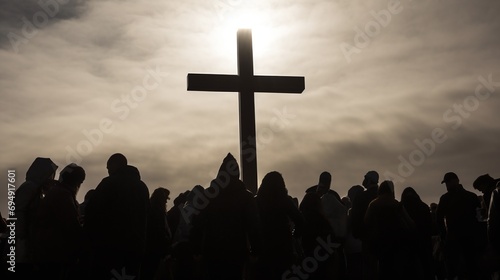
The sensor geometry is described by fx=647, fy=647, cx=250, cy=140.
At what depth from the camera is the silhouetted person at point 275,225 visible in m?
7.62

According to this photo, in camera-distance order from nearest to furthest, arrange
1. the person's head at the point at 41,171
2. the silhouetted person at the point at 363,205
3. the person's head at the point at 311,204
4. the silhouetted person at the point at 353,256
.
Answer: the person's head at the point at 41,171
the person's head at the point at 311,204
the silhouetted person at the point at 363,205
the silhouetted person at the point at 353,256

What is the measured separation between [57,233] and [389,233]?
4.05 m

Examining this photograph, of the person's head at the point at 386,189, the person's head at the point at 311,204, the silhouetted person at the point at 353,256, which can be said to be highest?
the person's head at the point at 386,189

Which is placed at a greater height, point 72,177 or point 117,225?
point 72,177

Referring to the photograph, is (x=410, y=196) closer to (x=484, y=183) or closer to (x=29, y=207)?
(x=484, y=183)

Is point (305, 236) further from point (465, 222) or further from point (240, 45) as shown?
point (240, 45)

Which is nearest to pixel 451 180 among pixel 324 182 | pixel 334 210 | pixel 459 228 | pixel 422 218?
pixel 459 228

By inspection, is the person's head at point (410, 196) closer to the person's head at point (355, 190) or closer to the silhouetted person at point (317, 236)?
the person's head at point (355, 190)

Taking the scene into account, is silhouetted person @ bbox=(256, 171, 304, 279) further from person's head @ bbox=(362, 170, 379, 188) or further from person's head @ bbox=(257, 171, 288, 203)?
person's head @ bbox=(362, 170, 379, 188)

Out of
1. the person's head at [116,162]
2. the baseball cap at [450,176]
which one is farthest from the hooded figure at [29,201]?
the baseball cap at [450,176]

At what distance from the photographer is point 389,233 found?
822 centimetres

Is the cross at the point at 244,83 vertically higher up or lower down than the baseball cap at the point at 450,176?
higher up

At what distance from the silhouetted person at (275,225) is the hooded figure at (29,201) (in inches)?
98.9

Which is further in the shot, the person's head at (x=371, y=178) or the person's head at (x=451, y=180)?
the person's head at (x=451, y=180)
